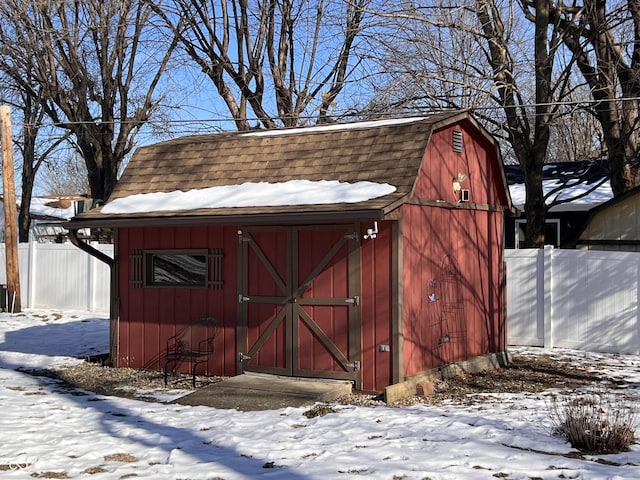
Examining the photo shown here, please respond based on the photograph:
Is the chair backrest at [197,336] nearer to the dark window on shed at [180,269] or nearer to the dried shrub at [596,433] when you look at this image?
the dark window on shed at [180,269]

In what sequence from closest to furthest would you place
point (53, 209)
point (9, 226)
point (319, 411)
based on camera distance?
point (319, 411)
point (9, 226)
point (53, 209)

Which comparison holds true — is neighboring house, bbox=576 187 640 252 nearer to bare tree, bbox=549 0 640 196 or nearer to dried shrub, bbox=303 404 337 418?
bare tree, bbox=549 0 640 196

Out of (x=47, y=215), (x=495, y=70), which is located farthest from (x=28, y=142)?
(x=495, y=70)

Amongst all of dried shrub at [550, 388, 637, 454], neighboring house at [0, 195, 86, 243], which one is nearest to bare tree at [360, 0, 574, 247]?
dried shrub at [550, 388, 637, 454]

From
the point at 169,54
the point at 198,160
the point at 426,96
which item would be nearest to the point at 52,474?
the point at 198,160

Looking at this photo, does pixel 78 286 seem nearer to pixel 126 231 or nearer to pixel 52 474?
pixel 126 231

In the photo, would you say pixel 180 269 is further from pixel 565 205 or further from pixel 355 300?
pixel 565 205

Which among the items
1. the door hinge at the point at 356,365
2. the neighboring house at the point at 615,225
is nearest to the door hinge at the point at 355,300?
the door hinge at the point at 356,365

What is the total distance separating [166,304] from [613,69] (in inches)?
434

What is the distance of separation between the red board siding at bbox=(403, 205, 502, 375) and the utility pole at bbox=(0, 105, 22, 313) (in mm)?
13570

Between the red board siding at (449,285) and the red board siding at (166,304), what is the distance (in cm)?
272

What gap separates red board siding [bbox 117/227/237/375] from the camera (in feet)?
37.7

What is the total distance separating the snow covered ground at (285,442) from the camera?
6.36 m

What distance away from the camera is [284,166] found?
11.6m
